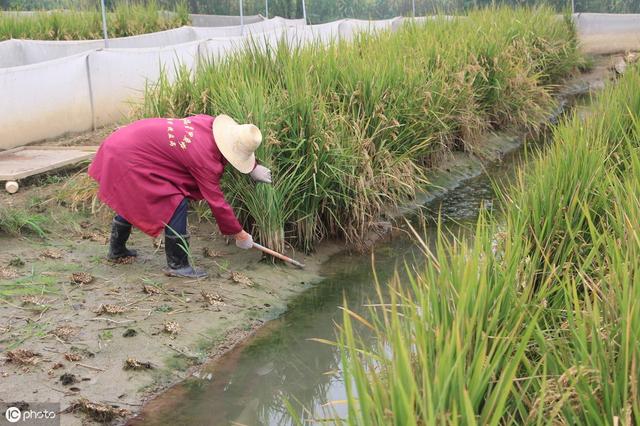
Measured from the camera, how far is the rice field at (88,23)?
34.7ft

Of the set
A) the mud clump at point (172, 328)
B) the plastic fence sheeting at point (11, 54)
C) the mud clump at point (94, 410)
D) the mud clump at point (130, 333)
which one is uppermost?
the plastic fence sheeting at point (11, 54)

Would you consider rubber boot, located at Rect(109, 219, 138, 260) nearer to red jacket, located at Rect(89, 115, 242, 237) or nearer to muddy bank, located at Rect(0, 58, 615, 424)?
muddy bank, located at Rect(0, 58, 615, 424)

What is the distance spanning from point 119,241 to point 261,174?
32.8 inches

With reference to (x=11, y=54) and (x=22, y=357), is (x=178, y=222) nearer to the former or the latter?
(x=22, y=357)

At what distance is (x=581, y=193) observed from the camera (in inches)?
141

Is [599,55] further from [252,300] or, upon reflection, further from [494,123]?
[252,300]

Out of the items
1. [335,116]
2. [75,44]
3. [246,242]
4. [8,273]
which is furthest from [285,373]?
[75,44]

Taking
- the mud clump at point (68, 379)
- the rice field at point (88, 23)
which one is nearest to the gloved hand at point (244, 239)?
the mud clump at point (68, 379)

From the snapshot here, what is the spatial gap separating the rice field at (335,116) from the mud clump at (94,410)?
1.79m

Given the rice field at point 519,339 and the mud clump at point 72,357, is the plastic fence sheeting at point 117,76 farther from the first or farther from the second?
the rice field at point 519,339

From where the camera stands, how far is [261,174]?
428 cm

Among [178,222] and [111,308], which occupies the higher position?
[178,222]

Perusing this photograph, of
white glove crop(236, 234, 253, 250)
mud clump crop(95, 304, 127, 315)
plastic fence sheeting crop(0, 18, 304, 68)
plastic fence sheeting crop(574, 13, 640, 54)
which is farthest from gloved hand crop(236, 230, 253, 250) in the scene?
plastic fence sheeting crop(574, 13, 640, 54)

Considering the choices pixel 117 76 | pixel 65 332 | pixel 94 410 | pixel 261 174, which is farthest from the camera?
pixel 117 76
